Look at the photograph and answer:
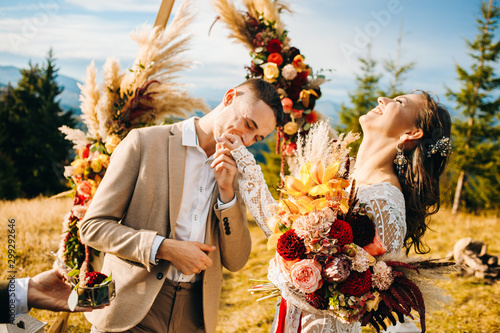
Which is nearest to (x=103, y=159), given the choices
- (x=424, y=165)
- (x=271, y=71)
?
(x=271, y=71)

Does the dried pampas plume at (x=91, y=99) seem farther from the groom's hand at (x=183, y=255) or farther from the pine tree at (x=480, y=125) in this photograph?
the pine tree at (x=480, y=125)

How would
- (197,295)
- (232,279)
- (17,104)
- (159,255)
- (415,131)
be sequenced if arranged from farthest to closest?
1. (17,104)
2. (232,279)
3. (415,131)
4. (197,295)
5. (159,255)

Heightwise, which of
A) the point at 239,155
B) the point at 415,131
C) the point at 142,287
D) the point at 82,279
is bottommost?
the point at 142,287

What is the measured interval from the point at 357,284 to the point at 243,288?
13.9 ft

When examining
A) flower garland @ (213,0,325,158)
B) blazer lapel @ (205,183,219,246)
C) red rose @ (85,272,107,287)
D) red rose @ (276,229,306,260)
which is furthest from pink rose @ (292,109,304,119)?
red rose @ (85,272,107,287)

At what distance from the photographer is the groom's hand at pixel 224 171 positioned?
2023mm

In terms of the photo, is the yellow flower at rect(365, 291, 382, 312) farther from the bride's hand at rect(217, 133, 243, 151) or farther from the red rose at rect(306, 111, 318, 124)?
the red rose at rect(306, 111, 318, 124)

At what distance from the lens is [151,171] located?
198 cm

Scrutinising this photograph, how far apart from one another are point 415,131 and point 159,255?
1.85m

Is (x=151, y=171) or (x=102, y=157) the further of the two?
(x=102, y=157)

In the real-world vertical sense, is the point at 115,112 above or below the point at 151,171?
above

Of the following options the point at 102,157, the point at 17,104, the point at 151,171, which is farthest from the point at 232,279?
the point at 17,104

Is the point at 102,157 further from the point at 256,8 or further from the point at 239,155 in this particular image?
the point at 256,8

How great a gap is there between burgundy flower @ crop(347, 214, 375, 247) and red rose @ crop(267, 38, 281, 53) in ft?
9.29
